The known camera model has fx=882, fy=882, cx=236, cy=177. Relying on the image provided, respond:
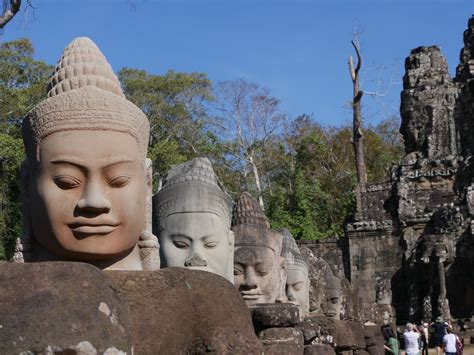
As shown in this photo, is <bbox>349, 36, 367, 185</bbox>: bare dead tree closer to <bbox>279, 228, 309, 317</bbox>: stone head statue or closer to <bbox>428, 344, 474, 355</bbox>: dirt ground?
<bbox>428, 344, 474, 355</bbox>: dirt ground

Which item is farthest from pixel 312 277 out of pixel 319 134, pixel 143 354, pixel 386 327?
pixel 319 134

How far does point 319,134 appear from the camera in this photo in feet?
146

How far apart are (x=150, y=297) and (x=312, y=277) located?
7.13 metres

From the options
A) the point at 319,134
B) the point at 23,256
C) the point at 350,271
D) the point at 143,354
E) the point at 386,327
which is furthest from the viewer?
the point at 319,134

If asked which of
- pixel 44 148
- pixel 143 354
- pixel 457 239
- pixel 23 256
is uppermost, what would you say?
pixel 457 239

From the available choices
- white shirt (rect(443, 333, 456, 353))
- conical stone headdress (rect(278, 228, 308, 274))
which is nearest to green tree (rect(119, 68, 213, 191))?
white shirt (rect(443, 333, 456, 353))

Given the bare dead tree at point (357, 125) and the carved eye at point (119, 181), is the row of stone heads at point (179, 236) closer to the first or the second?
the carved eye at point (119, 181)

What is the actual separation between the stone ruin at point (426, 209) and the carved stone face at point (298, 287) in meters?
16.2

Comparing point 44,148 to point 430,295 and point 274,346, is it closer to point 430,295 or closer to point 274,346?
point 274,346

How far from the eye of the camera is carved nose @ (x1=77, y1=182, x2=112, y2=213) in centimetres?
349

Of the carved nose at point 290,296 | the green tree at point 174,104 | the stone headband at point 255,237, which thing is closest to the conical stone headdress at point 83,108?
the stone headband at point 255,237

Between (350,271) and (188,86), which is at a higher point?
(188,86)

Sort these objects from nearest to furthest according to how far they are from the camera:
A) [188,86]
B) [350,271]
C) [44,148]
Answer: [44,148] → [350,271] → [188,86]

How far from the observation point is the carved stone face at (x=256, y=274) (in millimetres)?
6660
